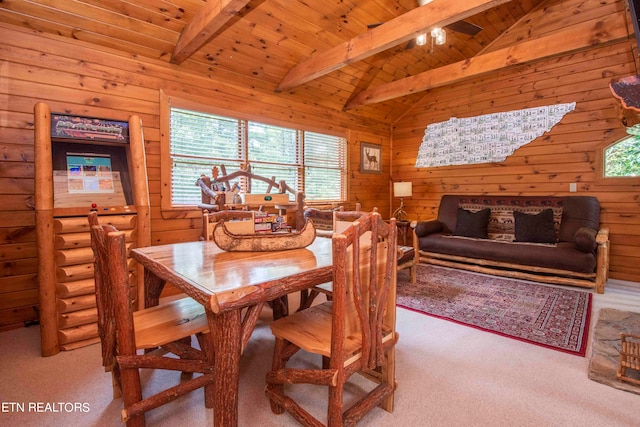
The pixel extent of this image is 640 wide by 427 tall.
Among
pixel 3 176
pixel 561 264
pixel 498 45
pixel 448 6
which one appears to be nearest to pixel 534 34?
pixel 498 45

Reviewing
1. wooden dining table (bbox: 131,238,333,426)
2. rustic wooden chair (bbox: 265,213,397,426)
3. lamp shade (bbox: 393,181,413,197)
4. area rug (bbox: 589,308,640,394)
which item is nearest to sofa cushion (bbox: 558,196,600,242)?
area rug (bbox: 589,308,640,394)

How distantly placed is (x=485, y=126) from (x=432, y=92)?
46.1 inches

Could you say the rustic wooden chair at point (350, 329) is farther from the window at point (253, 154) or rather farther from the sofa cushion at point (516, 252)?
the sofa cushion at point (516, 252)

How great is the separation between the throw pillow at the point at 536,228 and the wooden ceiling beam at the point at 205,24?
4.10 meters

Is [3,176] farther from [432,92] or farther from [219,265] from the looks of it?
[432,92]

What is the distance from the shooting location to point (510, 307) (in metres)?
2.91

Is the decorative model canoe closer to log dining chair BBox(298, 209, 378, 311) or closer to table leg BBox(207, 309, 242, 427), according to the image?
log dining chair BBox(298, 209, 378, 311)

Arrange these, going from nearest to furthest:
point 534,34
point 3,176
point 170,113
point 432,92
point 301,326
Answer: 1. point 301,326
2. point 3,176
3. point 170,113
4. point 534,34
5. point 432,92

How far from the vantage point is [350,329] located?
1.34 meters

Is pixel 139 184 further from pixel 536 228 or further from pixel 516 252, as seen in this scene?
pixel 536 228

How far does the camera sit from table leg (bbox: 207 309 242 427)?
1107 mm

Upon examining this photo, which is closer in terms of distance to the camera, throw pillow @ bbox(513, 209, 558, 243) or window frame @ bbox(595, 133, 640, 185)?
window frame @ bbox(595, 133, 640, 185)

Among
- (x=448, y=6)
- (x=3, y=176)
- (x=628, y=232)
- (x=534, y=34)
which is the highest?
(x=534, y=34)

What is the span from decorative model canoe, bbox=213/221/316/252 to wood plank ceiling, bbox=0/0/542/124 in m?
1.67
